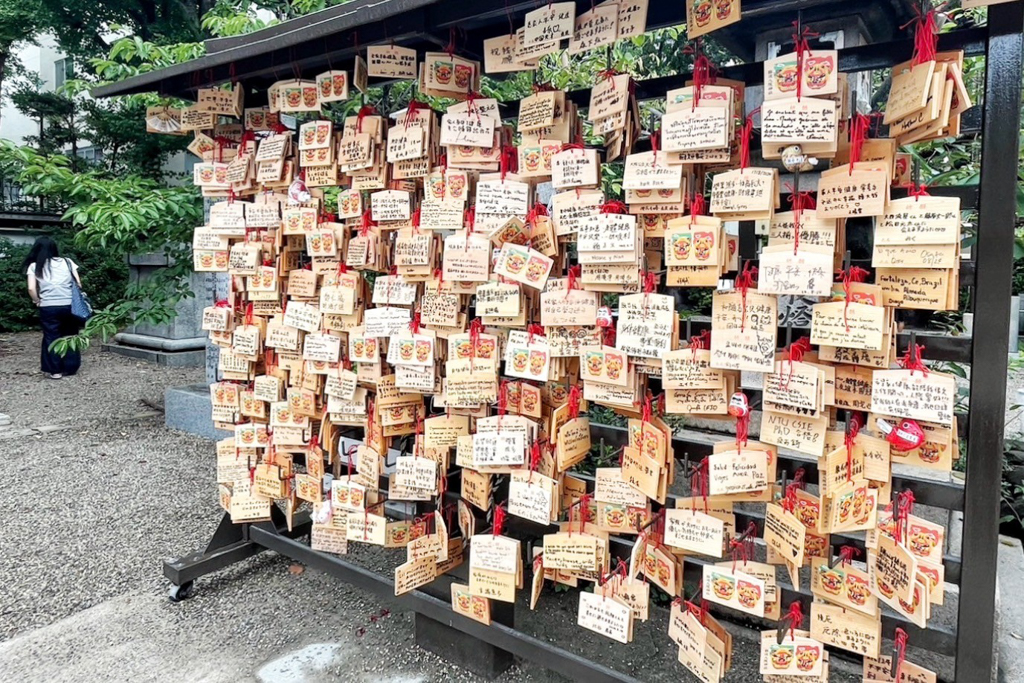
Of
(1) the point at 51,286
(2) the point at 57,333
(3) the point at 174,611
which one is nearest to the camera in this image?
(3) the point at 174,611

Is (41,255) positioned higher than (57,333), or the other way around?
(41,255)

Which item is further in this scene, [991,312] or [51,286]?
[51,286]

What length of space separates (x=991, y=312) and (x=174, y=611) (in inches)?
140

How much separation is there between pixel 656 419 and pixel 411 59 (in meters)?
1.62

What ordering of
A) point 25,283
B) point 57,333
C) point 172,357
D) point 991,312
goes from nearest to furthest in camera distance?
point 991,312 < point 57,333 < point 172,357 < point 25,283

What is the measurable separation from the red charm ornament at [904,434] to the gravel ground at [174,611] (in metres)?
1.44

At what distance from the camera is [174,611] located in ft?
10.9

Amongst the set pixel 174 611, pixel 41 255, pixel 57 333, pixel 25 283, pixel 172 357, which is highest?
pixel 41 255

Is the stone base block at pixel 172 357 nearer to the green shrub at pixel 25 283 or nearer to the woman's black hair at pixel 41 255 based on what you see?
the woman's black hair at pixel 41 255

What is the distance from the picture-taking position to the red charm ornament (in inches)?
68.2

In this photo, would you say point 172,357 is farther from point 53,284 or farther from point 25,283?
point 25,283

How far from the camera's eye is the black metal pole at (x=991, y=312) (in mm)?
1652

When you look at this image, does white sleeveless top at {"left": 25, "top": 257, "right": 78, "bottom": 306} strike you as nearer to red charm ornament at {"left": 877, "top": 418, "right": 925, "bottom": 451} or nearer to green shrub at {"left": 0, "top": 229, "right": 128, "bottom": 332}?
green shrub at {"left": 0, "top": 229, "right": 128, "bottom": 332}

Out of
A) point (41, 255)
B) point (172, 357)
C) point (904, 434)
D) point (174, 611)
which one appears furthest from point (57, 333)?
point (904, 434)
